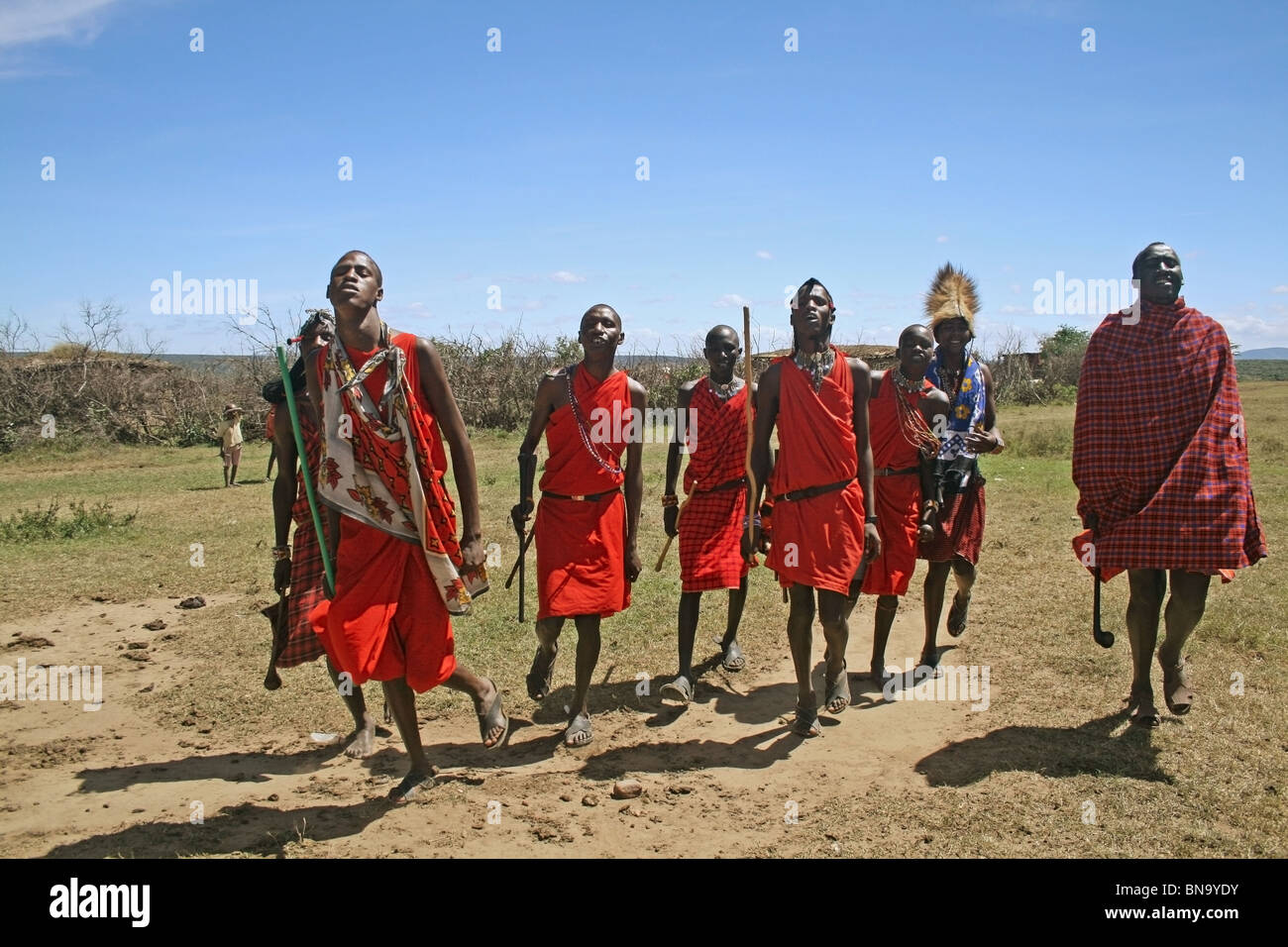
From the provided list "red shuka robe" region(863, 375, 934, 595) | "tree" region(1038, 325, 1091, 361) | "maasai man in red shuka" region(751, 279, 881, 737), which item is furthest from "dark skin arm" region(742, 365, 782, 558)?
"tree" region(1038, 325, 1091, 361)

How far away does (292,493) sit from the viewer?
444 centimetres

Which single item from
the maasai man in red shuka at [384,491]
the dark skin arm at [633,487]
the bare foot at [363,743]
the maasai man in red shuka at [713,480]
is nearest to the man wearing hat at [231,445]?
the maasai man in red shuka at [713,480]

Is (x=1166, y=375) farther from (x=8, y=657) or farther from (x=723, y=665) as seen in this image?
(x=8, y=657)

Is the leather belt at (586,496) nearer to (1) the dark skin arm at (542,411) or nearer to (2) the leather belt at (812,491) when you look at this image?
(1) the dark skin arm at (542,411)

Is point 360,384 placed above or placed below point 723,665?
above

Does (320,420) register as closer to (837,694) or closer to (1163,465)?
(837,694)

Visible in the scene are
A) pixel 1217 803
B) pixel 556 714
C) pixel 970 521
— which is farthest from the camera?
pixel 970 521

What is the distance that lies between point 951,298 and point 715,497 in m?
1.85

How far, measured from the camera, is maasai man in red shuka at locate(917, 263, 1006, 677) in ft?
18.1

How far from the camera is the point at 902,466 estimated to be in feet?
18.0

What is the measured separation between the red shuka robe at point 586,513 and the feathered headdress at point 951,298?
6.85 feet

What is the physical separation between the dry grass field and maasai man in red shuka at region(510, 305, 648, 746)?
0.62m
